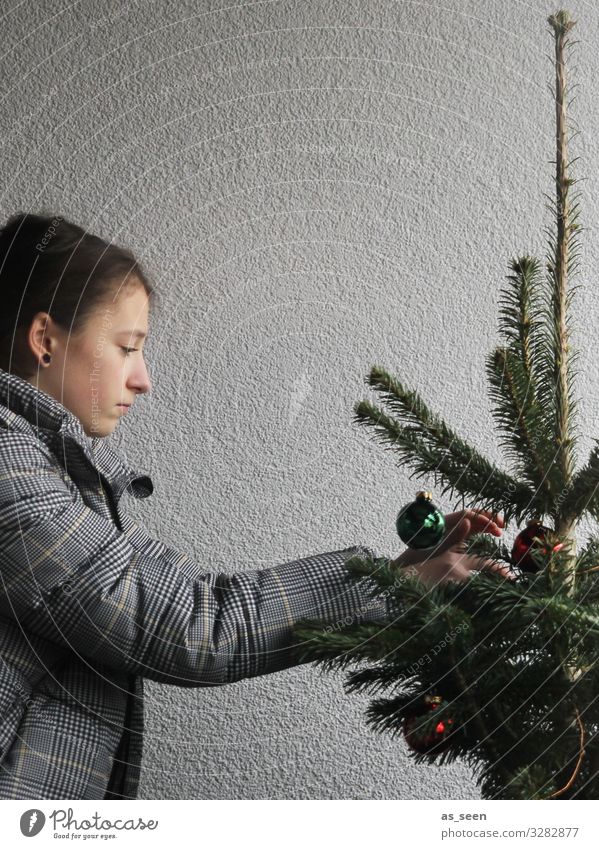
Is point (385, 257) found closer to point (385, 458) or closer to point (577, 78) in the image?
point (385, 458)

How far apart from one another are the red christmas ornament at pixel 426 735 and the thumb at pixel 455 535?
11 cm

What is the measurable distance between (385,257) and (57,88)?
0.96ft

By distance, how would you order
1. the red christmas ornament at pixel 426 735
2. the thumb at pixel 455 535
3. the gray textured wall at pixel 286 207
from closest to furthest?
the red christmas ornament at pixel 426 735
the thumb at pixel 455 535
the gray textured wall at pixel 286 207

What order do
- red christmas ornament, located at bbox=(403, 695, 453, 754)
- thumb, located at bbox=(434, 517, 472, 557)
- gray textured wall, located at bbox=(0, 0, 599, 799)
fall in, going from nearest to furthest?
red christmas ornament, located at bbox=(403, 695, 453, 754)
thumb, located at bbox=(434, 517, 472, 557)
gray textured wall, located at bbox=(0, 0, 599, 799)

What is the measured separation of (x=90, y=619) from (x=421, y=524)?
170mm

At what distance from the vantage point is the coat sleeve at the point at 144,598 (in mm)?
420

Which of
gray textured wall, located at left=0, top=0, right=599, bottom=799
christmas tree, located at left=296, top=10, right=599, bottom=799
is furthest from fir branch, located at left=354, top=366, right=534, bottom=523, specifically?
gray textured wall, located at left=0, top=0, right=599, bottom=799

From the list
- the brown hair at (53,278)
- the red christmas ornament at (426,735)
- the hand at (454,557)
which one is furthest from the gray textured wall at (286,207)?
the red christmas ornament at (426,735)

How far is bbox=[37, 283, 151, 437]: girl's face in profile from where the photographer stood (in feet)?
1.63

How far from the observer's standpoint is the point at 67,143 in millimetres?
664

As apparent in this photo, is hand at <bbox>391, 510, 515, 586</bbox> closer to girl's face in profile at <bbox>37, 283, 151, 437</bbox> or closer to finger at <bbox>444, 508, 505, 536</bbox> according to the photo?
finger at <bbox>444, 508, 505, 536</bbox>

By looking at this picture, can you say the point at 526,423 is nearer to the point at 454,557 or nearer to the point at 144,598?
the point at 454,557

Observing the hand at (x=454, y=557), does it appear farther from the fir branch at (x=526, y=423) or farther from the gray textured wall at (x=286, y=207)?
the gray textured wall at (x=286, y=207)

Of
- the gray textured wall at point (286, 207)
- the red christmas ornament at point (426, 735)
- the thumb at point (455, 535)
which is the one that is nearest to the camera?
the red christmas ornament at point (426, 735)
